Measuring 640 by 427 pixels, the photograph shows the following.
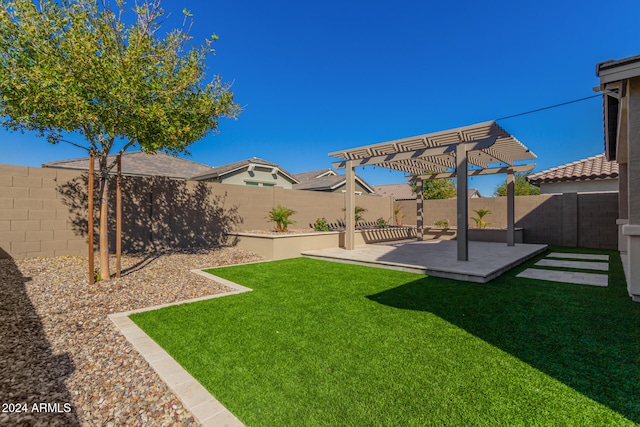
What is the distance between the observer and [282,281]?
605 cm

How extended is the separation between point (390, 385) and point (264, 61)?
49.4 ft

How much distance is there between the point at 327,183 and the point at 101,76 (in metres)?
18.3

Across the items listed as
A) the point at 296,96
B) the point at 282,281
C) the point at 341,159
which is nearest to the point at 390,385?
the point at 282,281

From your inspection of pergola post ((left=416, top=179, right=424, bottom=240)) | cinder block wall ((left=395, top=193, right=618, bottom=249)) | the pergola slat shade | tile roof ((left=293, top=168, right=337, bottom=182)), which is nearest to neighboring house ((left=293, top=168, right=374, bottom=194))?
tile roof ((left=293, top=168, right=337, bottom=182))

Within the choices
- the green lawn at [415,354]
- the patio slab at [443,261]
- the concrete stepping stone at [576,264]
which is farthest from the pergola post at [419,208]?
the green lawn at [415,354]

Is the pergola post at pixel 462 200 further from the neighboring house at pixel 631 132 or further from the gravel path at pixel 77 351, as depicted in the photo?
the gravel path at pixel 77 351

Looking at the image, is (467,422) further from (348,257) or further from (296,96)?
(296,96)

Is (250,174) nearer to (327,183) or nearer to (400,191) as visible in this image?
(327,183)

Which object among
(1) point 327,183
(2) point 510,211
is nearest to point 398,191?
(1) point 327,183

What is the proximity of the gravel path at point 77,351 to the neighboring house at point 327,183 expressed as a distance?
16542 millimetres

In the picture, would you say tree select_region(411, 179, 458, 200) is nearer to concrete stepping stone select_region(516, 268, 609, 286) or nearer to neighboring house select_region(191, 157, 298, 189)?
neighboring house select_region(191, 157, 298, 189)

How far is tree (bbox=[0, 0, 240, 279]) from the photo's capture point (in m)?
4.68

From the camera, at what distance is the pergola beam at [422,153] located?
712cm

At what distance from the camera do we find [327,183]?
74.3 ft
